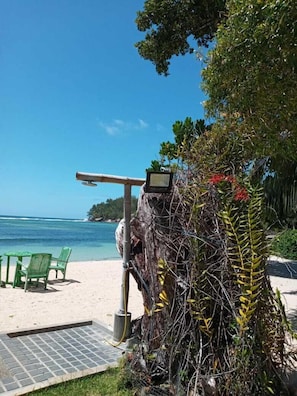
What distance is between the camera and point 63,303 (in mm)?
6496

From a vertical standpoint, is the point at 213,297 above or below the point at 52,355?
above

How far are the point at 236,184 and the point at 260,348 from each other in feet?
4.10

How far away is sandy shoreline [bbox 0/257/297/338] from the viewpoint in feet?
17.4

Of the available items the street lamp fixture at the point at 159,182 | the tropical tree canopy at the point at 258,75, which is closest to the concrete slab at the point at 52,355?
the street lamp fixture at the point at 159,182

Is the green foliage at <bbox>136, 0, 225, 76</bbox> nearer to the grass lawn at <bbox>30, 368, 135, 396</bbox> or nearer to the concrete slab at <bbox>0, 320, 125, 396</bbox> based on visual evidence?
the concrete slab at <bbox>0, 320, 125, 396</bbox>

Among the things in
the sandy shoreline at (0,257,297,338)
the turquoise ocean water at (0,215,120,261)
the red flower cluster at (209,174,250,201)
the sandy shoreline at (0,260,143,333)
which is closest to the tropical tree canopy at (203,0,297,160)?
the red flower cluster at (209,174,250,201)

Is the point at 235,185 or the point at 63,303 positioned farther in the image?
the point at 63,303

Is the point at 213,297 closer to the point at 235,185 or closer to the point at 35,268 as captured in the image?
the point at 235,185

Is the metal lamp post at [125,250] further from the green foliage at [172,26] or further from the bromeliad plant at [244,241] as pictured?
the green foliage at [172,26]

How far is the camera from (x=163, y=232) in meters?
2.80

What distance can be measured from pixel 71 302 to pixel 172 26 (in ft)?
22.5

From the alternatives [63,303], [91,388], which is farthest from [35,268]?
[91,388]

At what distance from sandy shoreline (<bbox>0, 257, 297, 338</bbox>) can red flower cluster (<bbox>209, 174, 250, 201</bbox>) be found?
5.71 feet

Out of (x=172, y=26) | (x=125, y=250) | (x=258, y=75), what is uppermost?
(x=172, y=26)
